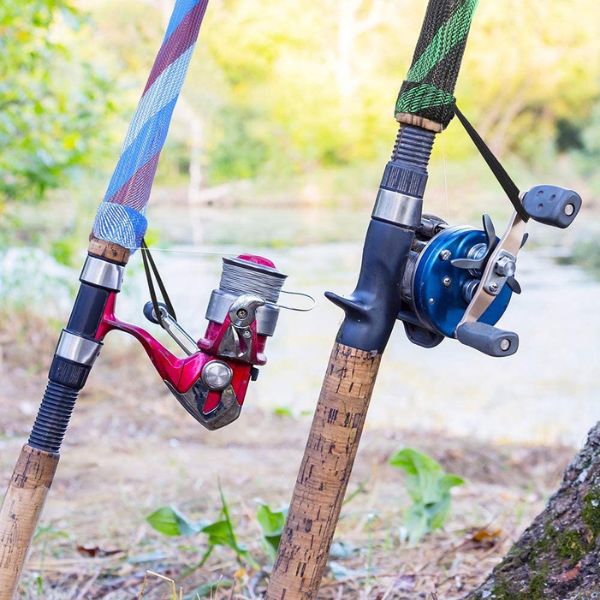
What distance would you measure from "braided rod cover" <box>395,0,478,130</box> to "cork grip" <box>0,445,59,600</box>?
26.4 inches

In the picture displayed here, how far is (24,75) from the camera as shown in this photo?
5332 millimetres

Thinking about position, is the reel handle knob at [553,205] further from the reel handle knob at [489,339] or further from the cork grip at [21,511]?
the cork grip at [21,511]

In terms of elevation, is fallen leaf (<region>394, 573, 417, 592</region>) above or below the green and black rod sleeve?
below

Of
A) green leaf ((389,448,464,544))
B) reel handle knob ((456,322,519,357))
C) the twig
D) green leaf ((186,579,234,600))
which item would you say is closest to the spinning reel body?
reel handle knob ((456,322,519,357))

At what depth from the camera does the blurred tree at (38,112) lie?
3.97 meters

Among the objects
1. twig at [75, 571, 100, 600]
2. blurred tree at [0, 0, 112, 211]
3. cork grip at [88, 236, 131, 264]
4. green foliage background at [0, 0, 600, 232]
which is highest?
green foliage background at [0, 0, 600, 232]

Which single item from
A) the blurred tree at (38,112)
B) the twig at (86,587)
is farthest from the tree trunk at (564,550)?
the blurred tree at (38,112)

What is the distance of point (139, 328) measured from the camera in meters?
A: 1.29

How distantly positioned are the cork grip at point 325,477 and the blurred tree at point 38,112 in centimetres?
302

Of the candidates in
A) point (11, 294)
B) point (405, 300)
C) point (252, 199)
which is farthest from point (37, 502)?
point (252, 199)

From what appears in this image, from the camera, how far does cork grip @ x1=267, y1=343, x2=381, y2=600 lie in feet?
3.88

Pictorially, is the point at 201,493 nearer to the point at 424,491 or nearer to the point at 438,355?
the point at 424,491

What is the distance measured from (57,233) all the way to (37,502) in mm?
5784

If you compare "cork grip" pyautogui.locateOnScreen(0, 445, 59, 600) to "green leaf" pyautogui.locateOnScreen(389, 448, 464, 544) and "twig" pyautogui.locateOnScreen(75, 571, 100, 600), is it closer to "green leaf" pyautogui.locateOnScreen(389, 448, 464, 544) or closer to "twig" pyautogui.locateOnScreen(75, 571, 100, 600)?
"twig" pyautogui.locateOnScreen(75, 571, 100, 600)
